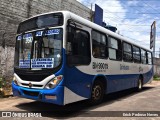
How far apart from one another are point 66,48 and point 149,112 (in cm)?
354

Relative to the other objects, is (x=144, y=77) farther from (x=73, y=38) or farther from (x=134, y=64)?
(x=73, y=38)

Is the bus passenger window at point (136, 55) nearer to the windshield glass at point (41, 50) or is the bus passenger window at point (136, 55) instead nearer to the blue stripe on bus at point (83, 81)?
the blue stripe on bus at point (83, 81)

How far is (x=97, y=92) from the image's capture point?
8312 millimetres

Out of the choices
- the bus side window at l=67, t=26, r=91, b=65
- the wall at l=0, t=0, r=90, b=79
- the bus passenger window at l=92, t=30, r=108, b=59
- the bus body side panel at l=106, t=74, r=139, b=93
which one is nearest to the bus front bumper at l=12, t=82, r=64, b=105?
the bus side window at l=67, t=26, r=91, b=65

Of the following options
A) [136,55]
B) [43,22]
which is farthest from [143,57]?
[43,22]

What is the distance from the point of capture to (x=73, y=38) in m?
Result: 6.87

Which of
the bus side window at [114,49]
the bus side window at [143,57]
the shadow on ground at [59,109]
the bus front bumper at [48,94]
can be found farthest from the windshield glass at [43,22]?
the bus side window at [143,57]

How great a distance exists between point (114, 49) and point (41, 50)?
3.86 metres

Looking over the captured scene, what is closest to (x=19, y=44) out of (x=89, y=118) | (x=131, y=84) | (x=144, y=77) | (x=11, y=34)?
(x=89, y=118)

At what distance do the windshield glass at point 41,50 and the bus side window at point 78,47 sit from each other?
320 mm

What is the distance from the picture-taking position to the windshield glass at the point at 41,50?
6535 millimetres

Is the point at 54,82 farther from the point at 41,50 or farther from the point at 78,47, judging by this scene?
the point at 78,47

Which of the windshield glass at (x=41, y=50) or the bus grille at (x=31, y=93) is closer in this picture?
the windshield glass at (x=41, y=50)

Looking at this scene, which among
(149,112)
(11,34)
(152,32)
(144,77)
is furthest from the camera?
(152,32)
